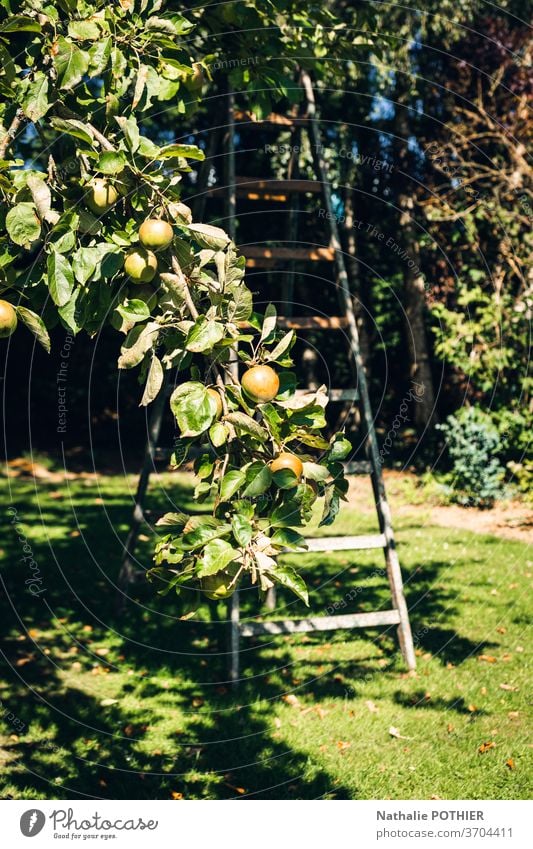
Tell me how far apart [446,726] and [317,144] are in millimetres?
3387

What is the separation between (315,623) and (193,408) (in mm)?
2590

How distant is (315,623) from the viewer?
4.11 meters

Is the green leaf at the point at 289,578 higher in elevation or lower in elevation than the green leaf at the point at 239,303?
lower

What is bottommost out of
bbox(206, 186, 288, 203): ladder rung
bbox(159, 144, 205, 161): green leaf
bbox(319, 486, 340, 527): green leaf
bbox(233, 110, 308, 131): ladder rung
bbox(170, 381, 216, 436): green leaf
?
bbox(319, 486, 340, 527): green leaf

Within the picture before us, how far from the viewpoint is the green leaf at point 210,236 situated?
6.53 feet

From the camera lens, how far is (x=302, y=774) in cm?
335

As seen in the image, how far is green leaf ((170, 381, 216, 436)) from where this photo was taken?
71.0 inches

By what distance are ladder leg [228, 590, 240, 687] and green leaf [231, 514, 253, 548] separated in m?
2.14

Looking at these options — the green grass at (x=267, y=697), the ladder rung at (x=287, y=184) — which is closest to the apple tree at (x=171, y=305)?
the green grass at (x=267, y=697)

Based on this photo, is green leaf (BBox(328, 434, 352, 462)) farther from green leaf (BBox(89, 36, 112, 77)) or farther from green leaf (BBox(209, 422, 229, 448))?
green leaf (BBox(89, 36, 112, 77))

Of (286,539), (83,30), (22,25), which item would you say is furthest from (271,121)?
(286,539)

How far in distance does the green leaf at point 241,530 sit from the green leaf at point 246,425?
20 centimetres

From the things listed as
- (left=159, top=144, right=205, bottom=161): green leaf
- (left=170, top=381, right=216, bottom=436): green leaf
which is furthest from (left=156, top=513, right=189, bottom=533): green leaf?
(left=159, top=144, right=205, bottom=161): green leaf

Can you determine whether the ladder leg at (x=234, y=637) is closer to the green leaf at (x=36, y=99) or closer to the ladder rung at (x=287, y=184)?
the ladder rung at (x=287, y=184)
